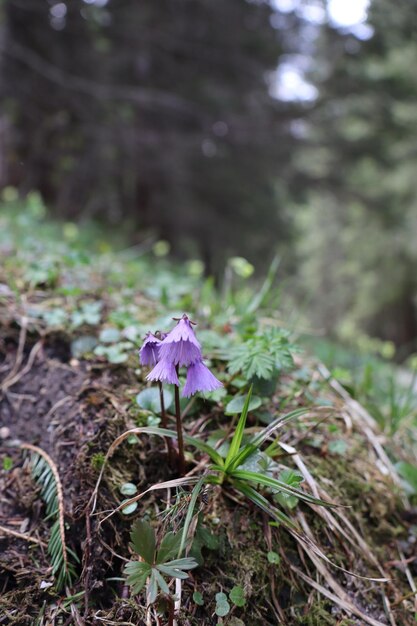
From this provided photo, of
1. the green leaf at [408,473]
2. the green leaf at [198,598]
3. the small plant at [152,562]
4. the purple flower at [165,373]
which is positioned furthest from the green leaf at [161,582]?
the green leaf at [408,473]

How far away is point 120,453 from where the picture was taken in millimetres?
1377

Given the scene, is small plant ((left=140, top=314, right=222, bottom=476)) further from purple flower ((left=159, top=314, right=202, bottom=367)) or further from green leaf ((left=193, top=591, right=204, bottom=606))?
green leaf ((left=193, top=591, right=204, bottom=606))

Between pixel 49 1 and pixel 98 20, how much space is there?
2.89ft

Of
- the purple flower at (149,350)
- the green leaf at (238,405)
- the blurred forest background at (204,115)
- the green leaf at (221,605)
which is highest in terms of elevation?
the blurred forest background at (204,115)

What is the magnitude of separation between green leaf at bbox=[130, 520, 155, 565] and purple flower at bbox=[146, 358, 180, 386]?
32cm

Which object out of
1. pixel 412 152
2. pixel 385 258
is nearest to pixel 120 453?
pixel 412 152

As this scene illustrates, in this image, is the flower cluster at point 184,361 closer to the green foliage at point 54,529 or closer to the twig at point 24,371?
the green foliage at point 54,529

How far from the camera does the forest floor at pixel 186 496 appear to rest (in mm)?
1145

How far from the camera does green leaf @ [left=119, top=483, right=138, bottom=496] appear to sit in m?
1.28

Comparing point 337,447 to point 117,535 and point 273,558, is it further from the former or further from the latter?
point 117,535

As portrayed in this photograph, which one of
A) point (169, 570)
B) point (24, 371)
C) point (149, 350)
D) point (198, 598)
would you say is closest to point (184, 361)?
point (149, 350)

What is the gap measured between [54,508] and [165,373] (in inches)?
22.8

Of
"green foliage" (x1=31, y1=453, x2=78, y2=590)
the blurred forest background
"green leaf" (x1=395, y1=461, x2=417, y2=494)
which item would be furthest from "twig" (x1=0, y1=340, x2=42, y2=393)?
the blurred forest background

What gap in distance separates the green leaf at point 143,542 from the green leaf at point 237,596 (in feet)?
0.89
